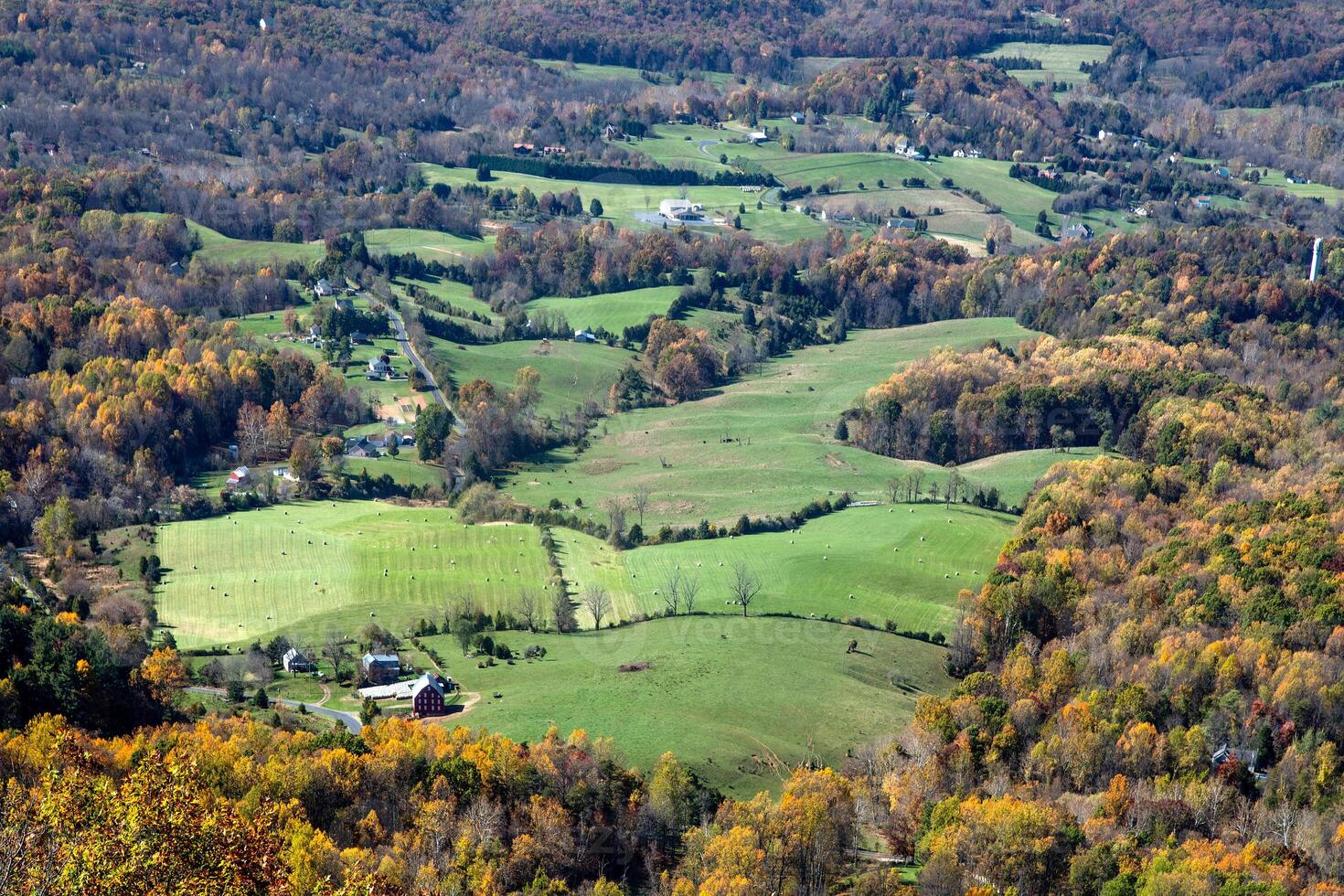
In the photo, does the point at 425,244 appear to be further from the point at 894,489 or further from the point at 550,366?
the point at 894,489

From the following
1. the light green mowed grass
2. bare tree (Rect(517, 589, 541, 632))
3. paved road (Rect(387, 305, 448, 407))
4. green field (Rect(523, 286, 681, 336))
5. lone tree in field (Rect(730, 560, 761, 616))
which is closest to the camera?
the light green mowed grass

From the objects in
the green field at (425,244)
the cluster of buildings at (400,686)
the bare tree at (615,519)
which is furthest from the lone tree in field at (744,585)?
the green field at (425,244)

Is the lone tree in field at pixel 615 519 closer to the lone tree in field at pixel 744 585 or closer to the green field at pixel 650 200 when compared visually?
the lone tree in field at pixel 744 585

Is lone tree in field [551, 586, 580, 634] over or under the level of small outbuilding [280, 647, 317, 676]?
under

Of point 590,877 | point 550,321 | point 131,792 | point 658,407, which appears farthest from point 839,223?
point 131,792

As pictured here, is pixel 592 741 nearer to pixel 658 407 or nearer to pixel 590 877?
pixel 590 877

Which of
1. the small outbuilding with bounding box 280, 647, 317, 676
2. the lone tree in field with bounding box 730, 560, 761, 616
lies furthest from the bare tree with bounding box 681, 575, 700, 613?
the small outbuilding with bounding box 280, 647, 317, 676

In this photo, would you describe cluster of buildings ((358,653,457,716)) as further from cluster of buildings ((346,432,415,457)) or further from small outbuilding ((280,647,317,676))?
cluster of buildings ((346,432,415,457))

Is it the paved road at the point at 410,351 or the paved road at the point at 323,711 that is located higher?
the paved road at the point at 323,711
